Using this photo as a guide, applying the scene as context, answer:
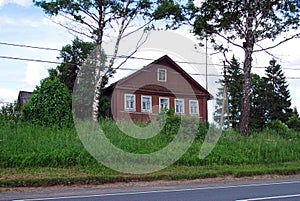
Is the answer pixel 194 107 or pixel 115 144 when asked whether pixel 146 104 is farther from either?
pixel 115 144

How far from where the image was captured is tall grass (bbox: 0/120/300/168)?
17.3 m

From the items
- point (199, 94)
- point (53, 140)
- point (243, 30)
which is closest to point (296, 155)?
point (243, 30)

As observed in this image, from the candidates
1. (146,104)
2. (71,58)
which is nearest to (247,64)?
(146,104)

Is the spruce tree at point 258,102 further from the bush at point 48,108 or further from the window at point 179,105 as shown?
the bush at point 48,108

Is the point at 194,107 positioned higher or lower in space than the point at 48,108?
higher

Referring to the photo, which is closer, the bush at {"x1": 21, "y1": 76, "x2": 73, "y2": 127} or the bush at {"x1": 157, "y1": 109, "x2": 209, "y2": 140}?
the bush at {"x1": 21, "y1": 76, "x2": 73, "y2": 127}

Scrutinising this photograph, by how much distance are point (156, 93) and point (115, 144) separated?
18.0 metres

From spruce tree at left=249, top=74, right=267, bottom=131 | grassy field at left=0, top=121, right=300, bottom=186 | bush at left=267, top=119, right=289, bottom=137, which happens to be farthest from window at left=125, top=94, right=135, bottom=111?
spruce tree at left=249, top=74, right=267, bottom=131

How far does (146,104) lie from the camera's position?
37.1 m

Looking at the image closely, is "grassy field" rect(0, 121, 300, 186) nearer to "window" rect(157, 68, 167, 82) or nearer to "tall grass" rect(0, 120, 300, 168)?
"tall grass" rect(0, 120, 300, 168)

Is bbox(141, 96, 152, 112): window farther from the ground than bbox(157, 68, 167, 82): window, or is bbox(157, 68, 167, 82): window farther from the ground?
bbox(157, 68, 167, 82): window

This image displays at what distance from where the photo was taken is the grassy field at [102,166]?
629 inches

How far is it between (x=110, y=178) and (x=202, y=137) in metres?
9.66

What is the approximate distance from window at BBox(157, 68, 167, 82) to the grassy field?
1082 centimetres
